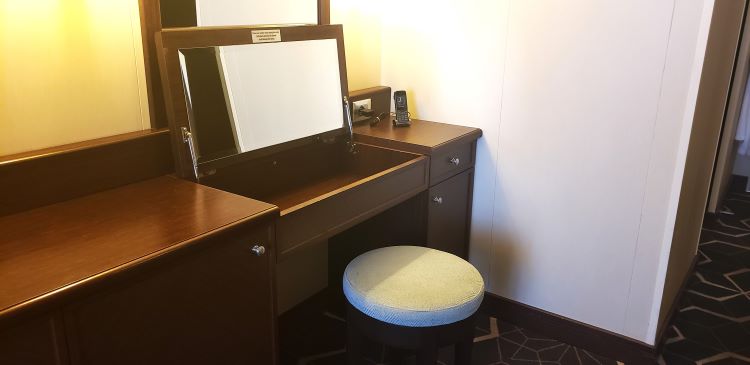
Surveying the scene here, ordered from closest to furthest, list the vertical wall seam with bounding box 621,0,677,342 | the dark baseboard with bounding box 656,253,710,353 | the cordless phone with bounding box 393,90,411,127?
the vertical wall seam with bounding box 621,0,677,342, the dark baseboard with bounding box 656,253,710,353, the cordless phone with bounding box 393,90,411,127

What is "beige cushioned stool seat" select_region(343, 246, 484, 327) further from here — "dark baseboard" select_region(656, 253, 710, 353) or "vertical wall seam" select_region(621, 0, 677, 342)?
"dark baseboard" select_region(656, 253, 710, 353)

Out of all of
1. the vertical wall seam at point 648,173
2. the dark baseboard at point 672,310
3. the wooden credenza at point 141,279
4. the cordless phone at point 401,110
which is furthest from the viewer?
the cordless phone at point 401,110

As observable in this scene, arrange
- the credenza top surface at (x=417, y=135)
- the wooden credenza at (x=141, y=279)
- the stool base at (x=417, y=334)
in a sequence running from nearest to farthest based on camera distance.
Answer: the wooden credenza at (x=141, y=279) → the stool base at (x=417, y=334) → the credenza top surface at (x=417, y=135)

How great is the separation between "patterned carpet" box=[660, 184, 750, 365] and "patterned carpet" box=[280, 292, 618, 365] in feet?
1.22

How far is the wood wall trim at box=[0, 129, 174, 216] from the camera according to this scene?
1265 mm

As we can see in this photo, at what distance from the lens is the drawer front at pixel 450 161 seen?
2061 mm

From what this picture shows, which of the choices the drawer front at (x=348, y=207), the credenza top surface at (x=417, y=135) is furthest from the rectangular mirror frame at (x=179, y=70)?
the credenza top surface at (x=417, y=135)

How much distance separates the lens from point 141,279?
110cm

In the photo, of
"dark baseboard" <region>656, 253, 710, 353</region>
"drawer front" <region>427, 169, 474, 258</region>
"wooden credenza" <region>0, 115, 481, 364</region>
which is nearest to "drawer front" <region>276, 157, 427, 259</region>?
"wooden credenza" <region>0, 115, 481, 364</region>

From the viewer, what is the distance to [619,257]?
82.3 inches

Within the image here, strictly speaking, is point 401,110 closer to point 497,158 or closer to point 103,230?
point 497,158

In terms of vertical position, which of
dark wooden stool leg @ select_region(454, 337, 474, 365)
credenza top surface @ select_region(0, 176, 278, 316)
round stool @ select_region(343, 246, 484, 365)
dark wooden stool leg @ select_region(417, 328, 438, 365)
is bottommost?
A: dark wooden stool leg @ select_region(454, 337, 474, 365)

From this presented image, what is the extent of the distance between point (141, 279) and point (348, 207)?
0.70 meters

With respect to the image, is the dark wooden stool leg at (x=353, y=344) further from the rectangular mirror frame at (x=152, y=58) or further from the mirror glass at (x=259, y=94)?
the rectangular mirror frame at (x=152, y=58)
